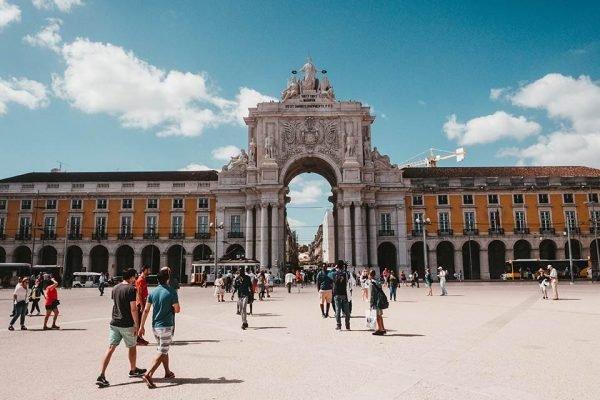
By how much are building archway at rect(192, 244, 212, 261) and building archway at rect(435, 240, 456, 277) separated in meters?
31.2

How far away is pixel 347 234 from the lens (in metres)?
59.9

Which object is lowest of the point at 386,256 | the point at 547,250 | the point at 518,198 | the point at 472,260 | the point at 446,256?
the point at 472,260

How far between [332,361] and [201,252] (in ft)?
183

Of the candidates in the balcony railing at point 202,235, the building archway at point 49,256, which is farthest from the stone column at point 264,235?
the building archway at point 49,256

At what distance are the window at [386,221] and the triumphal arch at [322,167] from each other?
0.45 ft

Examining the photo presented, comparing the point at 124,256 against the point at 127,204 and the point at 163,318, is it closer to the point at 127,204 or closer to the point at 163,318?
the point at 127,204

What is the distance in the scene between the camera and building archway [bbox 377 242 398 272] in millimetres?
65100

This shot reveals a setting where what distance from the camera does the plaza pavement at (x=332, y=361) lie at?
7.32 metres

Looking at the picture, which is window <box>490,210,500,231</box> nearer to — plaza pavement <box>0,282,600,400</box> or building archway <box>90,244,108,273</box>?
plaza pavement <box>0,282,600,400</box>

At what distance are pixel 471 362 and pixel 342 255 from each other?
2046 inches

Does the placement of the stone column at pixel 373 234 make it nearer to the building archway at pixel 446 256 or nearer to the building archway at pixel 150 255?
the building archway at pixel 446 256

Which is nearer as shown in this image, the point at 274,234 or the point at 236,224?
the point at 274,234

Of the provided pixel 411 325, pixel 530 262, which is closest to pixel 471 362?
pixel 411 325

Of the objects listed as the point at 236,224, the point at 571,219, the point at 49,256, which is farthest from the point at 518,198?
the point at 49,256
